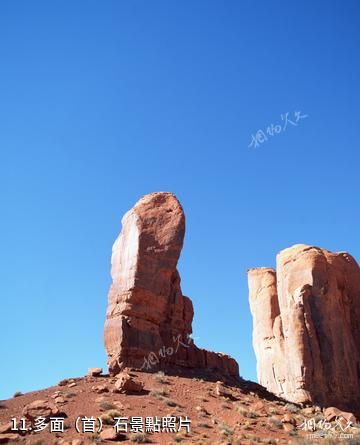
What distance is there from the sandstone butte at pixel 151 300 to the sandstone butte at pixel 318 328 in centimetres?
866

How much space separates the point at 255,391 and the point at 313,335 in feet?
40.9

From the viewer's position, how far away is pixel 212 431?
72.3ft

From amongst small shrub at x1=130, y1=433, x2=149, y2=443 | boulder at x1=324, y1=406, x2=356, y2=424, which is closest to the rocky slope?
small shrub at x1=130, y1=433, x2=149, y2=443

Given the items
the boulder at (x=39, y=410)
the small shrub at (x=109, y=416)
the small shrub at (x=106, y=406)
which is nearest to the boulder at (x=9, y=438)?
the boulder at (x=39, y=410)

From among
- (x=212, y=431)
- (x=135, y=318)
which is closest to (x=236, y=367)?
(x=135, y=318)

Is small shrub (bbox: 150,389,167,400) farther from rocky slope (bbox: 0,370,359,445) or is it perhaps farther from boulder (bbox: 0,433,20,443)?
boulder (bbox: 0,433,20,443)

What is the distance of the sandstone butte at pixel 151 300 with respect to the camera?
31797 mm

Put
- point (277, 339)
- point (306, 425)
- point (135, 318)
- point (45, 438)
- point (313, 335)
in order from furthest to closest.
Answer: point (277, 339) < point (313, 335) < point (135, 318) < point (306, 425) < point (45, 438)

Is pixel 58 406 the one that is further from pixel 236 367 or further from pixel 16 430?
pixel 236 367

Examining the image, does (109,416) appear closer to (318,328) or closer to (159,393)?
(159,393)

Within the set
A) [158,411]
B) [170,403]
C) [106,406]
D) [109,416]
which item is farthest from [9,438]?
[170,403]

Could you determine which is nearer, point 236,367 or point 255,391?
point 255,391

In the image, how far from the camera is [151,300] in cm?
3381

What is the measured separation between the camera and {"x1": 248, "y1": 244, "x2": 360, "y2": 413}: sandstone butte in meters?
42.6
